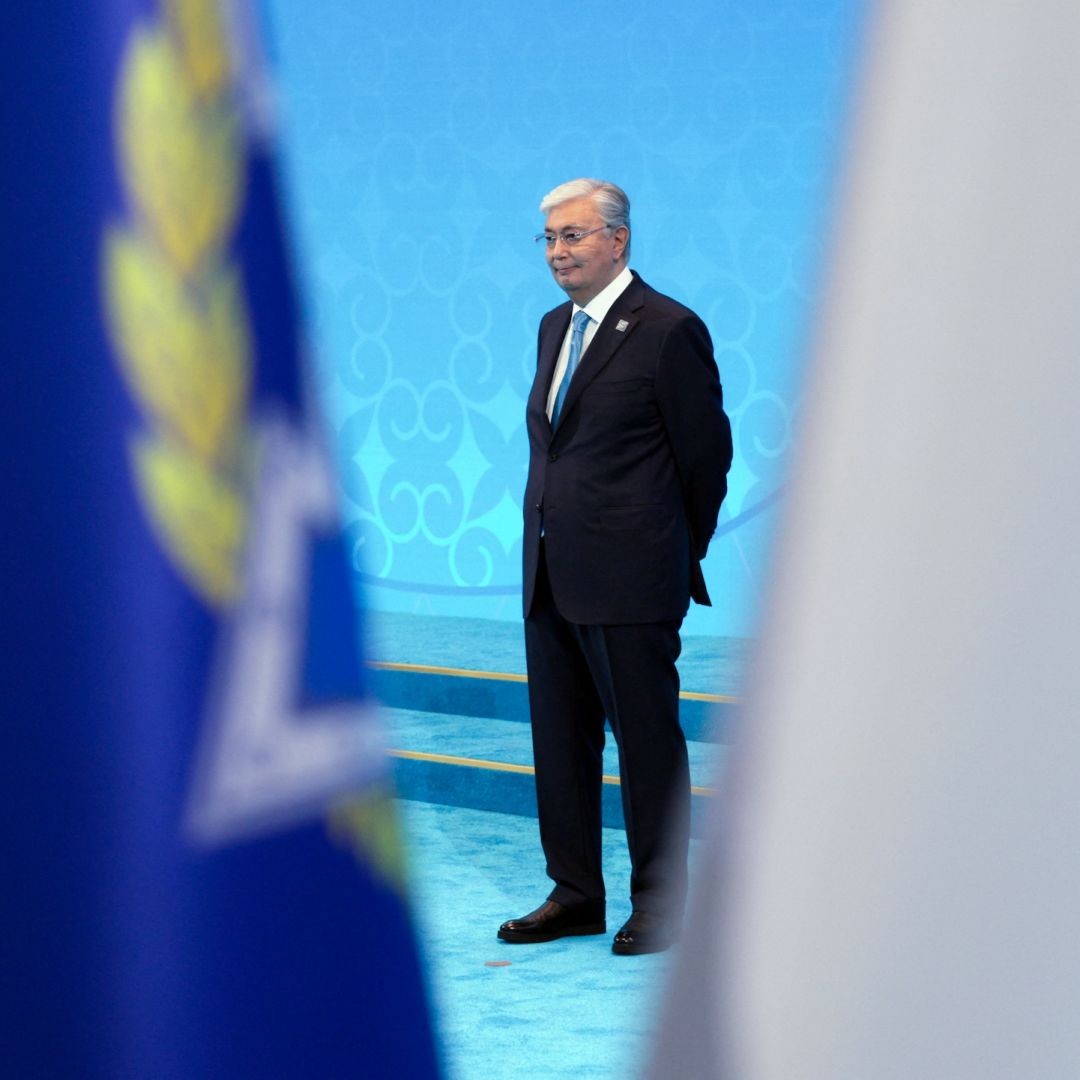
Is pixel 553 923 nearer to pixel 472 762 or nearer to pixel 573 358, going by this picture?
pixel 573 358

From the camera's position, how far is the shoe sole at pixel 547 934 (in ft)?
9.31

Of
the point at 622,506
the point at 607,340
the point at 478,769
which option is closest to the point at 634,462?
the point at 622,506

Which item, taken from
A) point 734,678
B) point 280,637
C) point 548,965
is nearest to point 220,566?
point 280,637

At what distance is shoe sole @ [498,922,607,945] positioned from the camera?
9.31ft

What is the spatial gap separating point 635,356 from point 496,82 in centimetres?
386

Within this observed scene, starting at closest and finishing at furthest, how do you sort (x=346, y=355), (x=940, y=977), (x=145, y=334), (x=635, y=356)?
1. (x=940, y=977)
2. (x=145, y=334)
3. (x=635, y=356)
4. (x=346, y=355)

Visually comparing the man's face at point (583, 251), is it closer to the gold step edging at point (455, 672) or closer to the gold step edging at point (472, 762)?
the gold step edging at point (472, 762)

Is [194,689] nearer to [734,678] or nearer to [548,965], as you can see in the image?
[734,678]

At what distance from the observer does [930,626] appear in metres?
0.21

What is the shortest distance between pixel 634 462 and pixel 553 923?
86 cm

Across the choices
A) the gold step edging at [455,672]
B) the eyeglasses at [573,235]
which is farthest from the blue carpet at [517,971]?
the eyeglasses at [573,235]

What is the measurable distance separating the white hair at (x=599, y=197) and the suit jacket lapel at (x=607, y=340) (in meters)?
0.13

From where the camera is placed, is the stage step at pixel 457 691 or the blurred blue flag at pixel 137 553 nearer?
the blurred blue flag at pixel 137 553

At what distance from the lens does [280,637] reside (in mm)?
488
